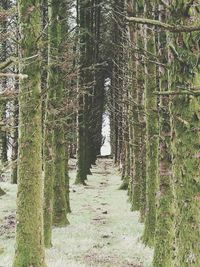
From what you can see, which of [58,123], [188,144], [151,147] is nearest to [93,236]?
[58,123]

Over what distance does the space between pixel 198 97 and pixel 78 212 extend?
17.7m

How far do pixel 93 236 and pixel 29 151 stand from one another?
728cm

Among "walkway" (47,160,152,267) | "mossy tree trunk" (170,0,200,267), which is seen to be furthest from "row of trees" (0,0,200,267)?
"walkway" (47,160,152,267)

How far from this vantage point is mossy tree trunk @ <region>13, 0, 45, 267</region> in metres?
9.89

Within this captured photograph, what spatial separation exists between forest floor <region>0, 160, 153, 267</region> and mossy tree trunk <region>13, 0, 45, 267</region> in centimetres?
89

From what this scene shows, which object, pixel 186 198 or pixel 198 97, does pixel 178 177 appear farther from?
pixel 198 97

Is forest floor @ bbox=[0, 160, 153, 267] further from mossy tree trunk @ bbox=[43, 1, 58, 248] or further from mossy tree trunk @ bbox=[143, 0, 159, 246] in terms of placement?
mossy tree trunk @ bbox=[143, 0, 159, 246]

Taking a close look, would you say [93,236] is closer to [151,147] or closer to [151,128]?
[151,147]

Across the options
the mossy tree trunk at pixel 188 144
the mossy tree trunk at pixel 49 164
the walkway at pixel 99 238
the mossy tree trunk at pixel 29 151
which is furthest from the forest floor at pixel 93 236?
the mossy tree trunk at pixel 188 144

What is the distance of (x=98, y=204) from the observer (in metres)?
24.8

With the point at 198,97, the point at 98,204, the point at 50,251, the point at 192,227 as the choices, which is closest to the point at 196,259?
the point at 192,227

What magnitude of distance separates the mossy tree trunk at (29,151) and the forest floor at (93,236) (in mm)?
887

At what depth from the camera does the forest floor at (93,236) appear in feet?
42.2

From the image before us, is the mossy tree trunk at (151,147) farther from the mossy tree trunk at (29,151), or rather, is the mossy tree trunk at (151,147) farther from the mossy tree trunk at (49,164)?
the mossy tree trunk at (29,151)
